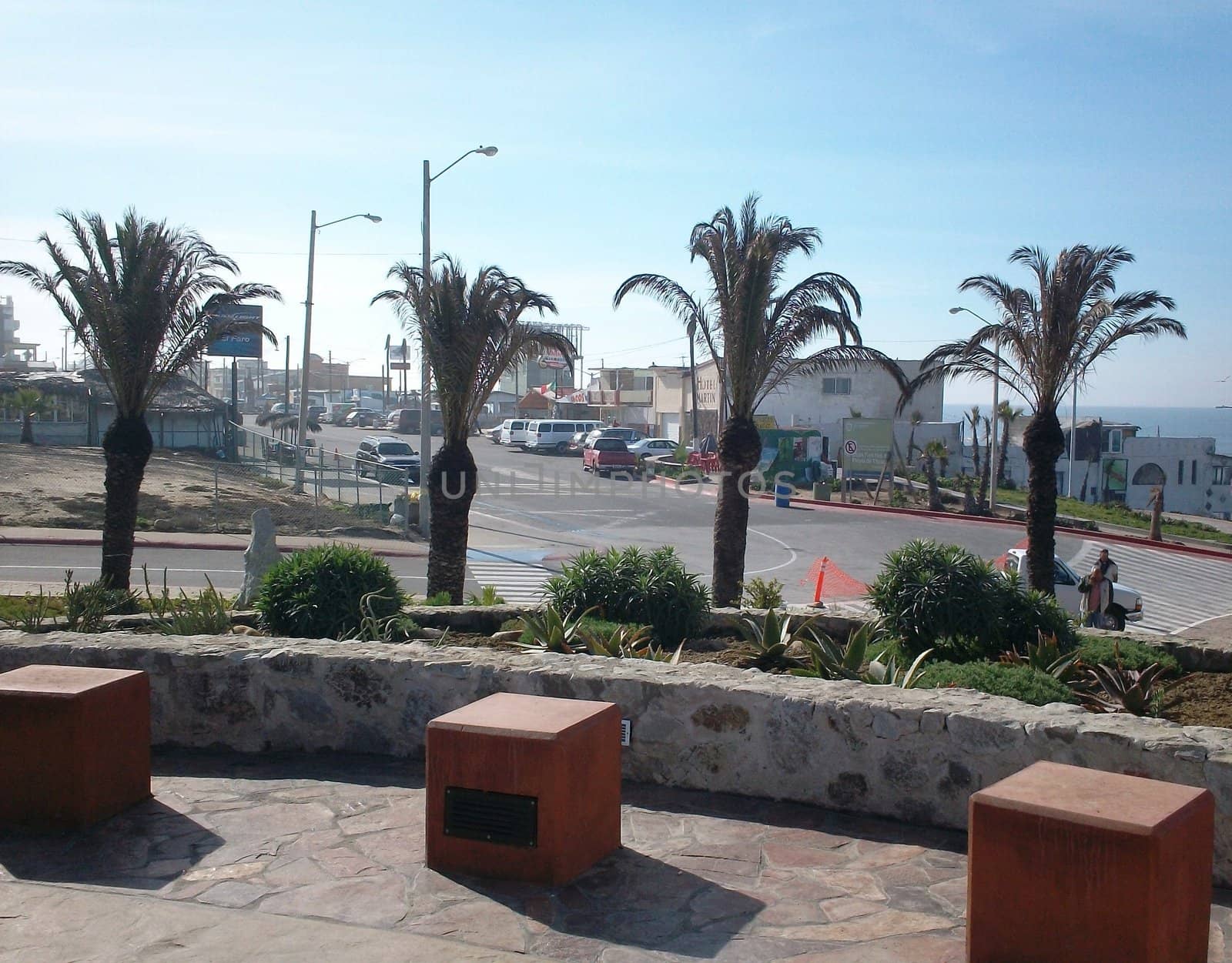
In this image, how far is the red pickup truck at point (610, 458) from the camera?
4878 cm

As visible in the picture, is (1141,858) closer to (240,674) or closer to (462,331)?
(240,674)

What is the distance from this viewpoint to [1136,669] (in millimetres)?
8383

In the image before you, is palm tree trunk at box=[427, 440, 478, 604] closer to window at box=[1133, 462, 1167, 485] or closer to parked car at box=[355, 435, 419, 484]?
parked car at box=[355, 435, 419, 484]

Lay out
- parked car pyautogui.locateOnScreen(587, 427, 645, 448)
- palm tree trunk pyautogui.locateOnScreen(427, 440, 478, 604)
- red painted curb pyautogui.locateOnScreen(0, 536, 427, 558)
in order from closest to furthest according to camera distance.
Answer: palm tree trunk pyautogui.locateOnScreen(427, 440, 478, 604), red painted curb pyautogui.locateOnScreen(0, 536, 427, 558), parked car pyautogui.locateOnScreen(587, 427, 645, 448)

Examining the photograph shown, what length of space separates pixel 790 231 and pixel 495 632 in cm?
892

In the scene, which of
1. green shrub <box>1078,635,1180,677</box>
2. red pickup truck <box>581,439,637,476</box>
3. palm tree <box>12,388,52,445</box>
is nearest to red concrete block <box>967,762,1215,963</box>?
green shrub <box>1078,635,1180,677</box>

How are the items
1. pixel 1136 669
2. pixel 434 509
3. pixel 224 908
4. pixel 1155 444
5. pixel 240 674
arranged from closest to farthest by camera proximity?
pixel 224 908 < pixel 240 674 < pixel 1136 669 < pixel 434 509 < pixel 1155 444

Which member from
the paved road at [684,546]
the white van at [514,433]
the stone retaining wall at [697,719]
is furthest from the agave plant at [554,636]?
the white van at [514,433]

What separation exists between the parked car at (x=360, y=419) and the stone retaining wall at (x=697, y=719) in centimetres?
8175

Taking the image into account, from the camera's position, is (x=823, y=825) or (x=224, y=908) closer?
(x=224, y=908)

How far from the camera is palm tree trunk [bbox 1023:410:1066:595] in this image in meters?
18.0

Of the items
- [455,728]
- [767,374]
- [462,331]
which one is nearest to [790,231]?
[767,374]

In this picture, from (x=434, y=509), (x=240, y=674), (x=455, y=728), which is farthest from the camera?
(x=434, y=509)

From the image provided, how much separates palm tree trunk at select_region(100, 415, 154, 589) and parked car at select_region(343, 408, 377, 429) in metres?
70.5
